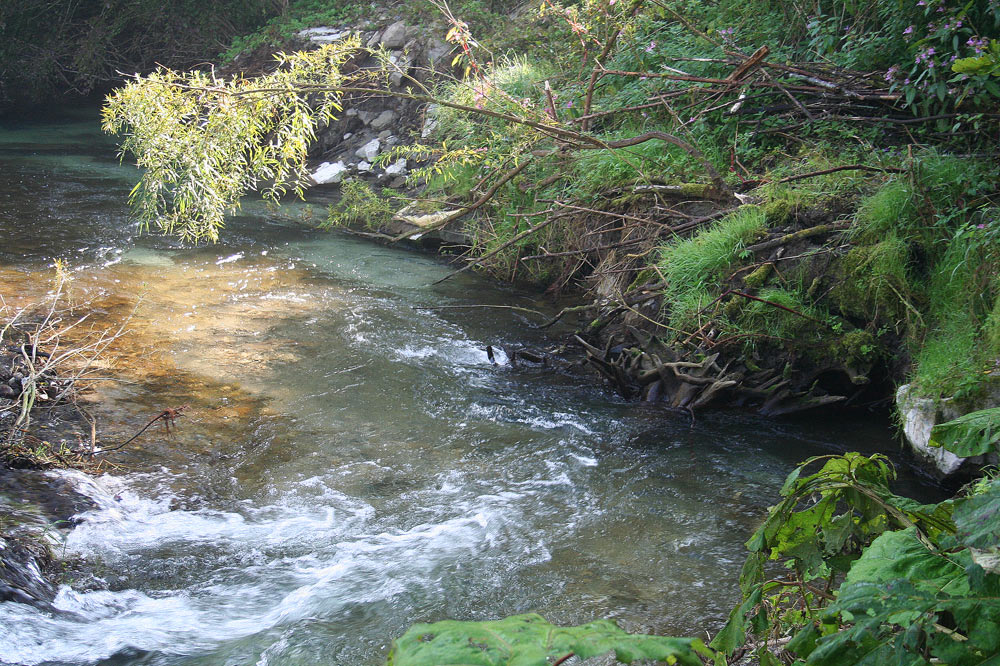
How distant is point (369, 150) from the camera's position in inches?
433

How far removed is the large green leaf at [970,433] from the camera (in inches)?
59.9

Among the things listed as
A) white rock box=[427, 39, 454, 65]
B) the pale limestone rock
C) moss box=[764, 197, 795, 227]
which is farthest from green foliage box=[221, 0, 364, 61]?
moss box=[764, 197, 795, 227]

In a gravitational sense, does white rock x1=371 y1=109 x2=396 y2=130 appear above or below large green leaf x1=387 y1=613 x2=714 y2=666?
above

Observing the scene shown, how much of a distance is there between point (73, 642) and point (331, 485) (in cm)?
139

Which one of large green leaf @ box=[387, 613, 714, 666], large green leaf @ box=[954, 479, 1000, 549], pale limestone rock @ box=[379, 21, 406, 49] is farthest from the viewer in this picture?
pale limestone rock @ box=[379, 21, 406, 49]

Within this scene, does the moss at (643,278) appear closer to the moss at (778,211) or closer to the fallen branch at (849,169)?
the moss at (778,211)

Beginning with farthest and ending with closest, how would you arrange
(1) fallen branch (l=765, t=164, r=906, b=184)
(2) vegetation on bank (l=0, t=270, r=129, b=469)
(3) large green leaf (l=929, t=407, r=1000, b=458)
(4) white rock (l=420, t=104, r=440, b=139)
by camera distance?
(4) white rock (l=420, t=104, r=440, b=139), (1) fallen branch (l=765, t=164, r=906, b=184), (2) vegetation on bank (l=0, t=270, r=129, b=469), (3) large green leaf (l=929, t=407, r=1000, b=458)

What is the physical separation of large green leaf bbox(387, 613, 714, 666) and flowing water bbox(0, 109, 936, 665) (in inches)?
66.5

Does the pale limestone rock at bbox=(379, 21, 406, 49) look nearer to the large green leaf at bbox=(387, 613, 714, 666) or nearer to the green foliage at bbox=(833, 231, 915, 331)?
the green foliage at bbox=(833, 231, 915, 331)

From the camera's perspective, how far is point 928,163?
4.58 metres

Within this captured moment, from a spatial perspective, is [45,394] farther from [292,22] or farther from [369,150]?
[292,22]

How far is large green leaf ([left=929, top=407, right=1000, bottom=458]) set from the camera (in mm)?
1522

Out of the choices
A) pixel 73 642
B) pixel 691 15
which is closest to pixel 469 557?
pixel 73 642

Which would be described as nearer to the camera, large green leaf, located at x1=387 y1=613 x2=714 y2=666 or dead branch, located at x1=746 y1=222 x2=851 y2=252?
large green leaf, located at x1=387 y1=613 x2=714 y2=666
